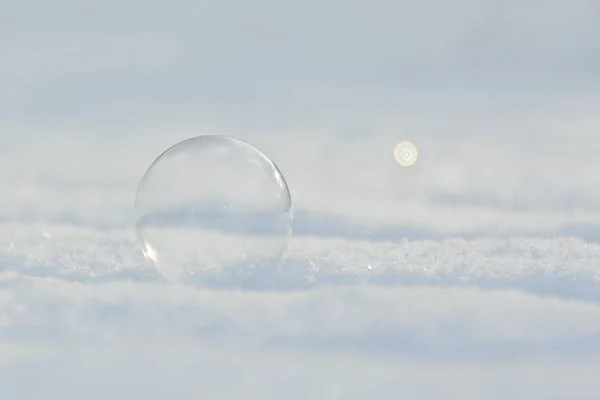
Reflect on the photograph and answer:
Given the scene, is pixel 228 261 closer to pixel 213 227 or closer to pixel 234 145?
pixel 213 227

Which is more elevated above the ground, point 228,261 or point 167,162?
point 167,162

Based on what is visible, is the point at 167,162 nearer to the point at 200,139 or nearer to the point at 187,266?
the point at 200,139

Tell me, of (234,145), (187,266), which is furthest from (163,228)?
(234,145)

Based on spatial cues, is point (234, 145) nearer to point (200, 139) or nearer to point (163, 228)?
point (200, 139)

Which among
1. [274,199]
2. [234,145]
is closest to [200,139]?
[234,145]

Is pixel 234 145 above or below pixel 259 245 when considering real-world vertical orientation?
above

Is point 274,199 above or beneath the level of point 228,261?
above
